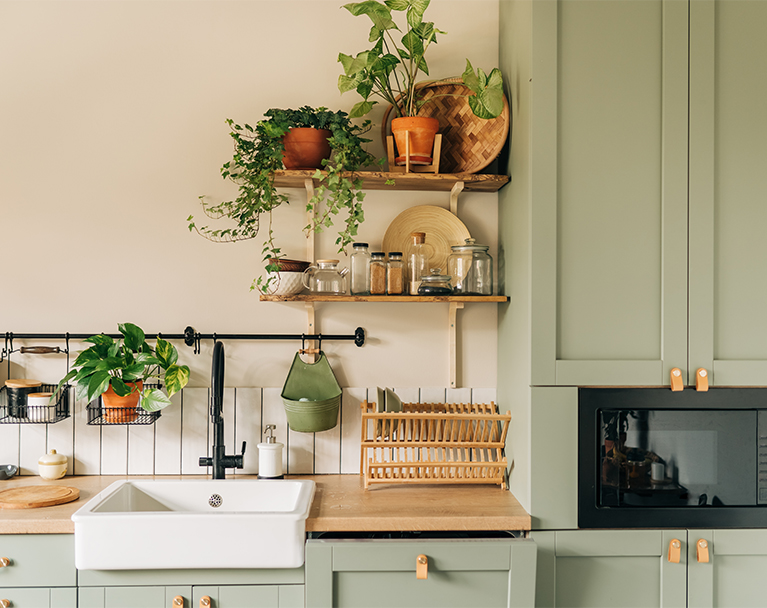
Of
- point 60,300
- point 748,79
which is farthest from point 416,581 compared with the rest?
point 748,79

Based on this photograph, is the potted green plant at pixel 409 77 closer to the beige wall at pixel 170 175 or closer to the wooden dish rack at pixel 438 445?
the beige wall at pixel 170 175

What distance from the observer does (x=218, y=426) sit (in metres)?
1.93

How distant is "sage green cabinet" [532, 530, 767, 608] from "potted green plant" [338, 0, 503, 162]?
127cm

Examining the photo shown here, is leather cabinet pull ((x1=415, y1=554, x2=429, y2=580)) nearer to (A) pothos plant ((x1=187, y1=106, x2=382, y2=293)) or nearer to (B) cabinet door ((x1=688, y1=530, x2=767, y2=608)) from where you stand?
(B) cabinet door ((x1=688, y1=530, x2=767, y2=608))

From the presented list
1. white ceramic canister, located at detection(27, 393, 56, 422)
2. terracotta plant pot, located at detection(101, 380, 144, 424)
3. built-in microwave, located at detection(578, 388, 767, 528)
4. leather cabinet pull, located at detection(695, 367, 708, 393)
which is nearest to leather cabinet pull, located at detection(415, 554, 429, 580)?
built-in microwave, located at detection(578, 388, 767, 528)

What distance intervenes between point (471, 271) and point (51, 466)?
5.08 feet

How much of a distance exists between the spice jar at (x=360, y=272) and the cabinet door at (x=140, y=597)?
1006 millimetres

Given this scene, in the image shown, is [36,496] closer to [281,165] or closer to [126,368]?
[126,368]

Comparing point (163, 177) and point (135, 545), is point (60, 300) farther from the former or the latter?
point (135, 545)

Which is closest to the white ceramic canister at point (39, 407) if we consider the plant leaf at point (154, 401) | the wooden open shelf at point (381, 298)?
the plant leaf at point (154, 401)

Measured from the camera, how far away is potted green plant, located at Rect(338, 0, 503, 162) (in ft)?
6.12

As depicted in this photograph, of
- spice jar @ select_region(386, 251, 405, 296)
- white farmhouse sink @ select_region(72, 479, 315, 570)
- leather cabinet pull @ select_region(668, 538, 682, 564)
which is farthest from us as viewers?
spice jar @ select_region(386, 251, 405, 296)

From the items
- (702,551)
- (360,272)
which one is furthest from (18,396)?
(702,551)

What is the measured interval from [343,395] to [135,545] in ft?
2.75
